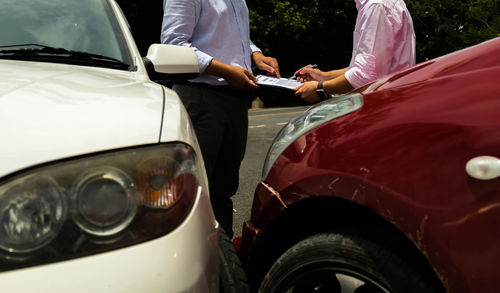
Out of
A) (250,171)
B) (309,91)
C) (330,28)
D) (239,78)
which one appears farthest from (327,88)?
(330,28)

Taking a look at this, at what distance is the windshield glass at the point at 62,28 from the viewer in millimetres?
2041

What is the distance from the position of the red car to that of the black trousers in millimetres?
835

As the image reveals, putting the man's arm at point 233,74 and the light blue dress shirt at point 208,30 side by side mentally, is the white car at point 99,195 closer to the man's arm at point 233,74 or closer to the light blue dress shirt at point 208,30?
the man's arm at point 233,74

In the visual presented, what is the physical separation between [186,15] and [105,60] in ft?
2.45

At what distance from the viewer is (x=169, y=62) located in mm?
2113

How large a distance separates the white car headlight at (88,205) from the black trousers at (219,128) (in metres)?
1.51

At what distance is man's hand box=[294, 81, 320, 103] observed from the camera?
8.43 ft

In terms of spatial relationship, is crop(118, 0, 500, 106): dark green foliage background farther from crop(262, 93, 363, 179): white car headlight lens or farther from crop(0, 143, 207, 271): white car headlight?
crop(0, 143, 207, 271): white car headlight

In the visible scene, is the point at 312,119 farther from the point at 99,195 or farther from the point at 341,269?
the point at 99,195

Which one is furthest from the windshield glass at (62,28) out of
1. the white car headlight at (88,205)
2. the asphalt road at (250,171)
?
the asphalt road at (250,171)

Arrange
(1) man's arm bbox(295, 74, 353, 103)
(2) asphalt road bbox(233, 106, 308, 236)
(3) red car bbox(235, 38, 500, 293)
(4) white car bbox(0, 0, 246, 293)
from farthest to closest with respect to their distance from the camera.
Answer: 1. (2) asphalt road bbox(233, 106, 308, 236)
2. (1) man's arm bbox(295, 74, 353, 103)
3. (3) red car bbox(235, 38, 500, 293)
4. (4) white car bbox(0, 0, 246, 293)

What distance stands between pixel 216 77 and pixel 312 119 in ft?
3.32

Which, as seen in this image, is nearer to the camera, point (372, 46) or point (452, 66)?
point (452, 66)

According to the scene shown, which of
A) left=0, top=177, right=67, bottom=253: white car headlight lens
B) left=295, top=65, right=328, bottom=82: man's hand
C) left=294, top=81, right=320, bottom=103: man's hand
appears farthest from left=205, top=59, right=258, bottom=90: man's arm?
left=0, top=177, right=67, bottom=253: white car headlight lens
